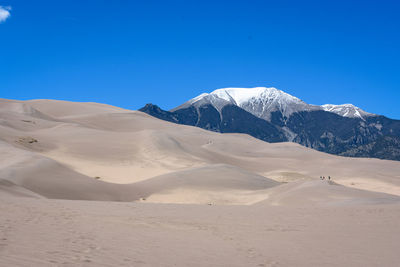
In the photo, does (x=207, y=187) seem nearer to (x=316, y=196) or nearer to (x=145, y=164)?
(x=316, y=196)

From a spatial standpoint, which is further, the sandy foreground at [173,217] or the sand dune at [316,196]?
the sand dune at [316,196]

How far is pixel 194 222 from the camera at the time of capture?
14828mm

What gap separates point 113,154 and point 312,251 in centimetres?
4485

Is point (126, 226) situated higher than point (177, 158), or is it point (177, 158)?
point (177, 158)

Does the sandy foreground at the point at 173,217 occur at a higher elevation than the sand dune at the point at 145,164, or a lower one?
lower

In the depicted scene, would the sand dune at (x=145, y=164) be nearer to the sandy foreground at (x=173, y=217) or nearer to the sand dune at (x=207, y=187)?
the sand dune at (x=207, y=187)

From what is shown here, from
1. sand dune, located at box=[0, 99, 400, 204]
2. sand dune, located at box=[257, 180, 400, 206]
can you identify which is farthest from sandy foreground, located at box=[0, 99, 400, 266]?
sand dune, located at box=[0, 99, 400, 204]

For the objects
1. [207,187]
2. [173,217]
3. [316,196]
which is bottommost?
[173,217]

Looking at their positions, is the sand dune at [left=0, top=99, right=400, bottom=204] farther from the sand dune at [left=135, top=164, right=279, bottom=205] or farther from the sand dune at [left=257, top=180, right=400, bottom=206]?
the sand dune at [left=257, top=180, right=400, bottom=206]

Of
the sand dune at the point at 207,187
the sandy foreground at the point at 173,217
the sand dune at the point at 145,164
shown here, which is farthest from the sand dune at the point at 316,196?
the sand dune at the point at 145,164

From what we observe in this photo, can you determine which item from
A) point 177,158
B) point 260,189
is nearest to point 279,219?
point 260,189

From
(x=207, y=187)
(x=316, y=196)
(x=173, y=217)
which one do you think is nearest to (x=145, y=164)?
(x=207, y=187)

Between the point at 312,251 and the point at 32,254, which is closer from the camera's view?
the point at 32,254

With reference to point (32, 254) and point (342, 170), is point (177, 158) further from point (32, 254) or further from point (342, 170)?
point (32, 254)
